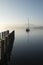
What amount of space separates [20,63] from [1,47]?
7.54 ft

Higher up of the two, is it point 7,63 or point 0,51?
point 0,51

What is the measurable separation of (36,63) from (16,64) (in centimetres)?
186

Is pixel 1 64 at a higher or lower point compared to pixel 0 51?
lower

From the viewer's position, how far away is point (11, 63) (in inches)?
449

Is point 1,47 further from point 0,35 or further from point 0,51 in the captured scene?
point 0,35

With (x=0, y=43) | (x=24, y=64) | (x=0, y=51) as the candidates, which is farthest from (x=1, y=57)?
(x=24, y=64)

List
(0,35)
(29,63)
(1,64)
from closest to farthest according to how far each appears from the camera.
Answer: (1,64), (29,63), (0,35)

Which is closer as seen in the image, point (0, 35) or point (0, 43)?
point (0, 43)

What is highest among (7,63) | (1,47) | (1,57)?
(1,47)

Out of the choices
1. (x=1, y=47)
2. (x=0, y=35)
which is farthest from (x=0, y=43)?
(x=0, y=35)

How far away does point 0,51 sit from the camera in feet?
35.9

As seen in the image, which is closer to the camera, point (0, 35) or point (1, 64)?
point (1, 64)

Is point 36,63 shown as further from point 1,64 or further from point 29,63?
point 1,64

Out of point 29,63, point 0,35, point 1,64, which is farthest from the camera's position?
point 0,35
